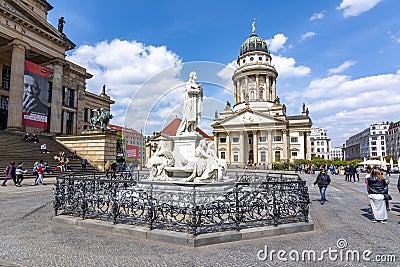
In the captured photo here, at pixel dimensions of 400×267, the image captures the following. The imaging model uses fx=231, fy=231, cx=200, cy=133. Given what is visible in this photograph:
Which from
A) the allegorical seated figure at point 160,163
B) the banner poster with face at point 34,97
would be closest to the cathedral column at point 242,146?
the banner poster with face at point 34,97

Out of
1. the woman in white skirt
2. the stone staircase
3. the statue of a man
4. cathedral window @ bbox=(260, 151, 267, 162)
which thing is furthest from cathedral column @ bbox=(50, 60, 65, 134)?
cathedral window @ bbox=(260, 151, 267, 162)

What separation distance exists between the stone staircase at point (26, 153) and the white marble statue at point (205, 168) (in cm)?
1774

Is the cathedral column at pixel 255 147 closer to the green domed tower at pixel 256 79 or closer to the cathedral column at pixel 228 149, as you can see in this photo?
the cathedral column at pixel 228 149

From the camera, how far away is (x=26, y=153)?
24125 millimetres

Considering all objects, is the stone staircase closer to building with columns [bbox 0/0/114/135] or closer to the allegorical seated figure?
building with columns [bbox 0/0/114/135]

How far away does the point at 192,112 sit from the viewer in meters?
10.5

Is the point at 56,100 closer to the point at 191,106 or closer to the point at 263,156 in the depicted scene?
the point at 191,106

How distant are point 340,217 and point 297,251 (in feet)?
14.9

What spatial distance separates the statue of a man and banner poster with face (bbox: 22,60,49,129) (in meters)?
28.6

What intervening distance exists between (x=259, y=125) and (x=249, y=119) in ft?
12.0

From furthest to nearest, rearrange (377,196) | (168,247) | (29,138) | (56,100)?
(56,100) → (29,138) → (377,196) → (168,247)

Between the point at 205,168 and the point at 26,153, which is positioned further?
the point at 26,153

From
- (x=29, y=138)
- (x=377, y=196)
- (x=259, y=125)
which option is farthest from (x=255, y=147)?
(x=377, y=196)

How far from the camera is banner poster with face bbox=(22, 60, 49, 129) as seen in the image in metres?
29.6
